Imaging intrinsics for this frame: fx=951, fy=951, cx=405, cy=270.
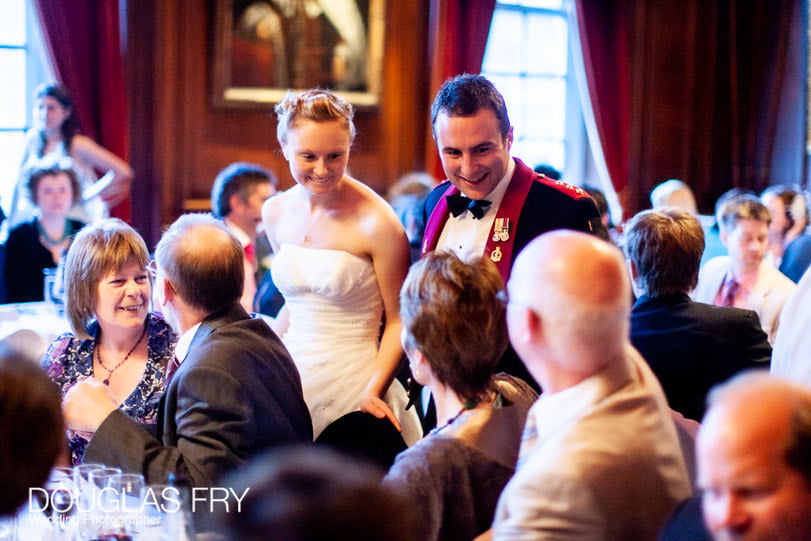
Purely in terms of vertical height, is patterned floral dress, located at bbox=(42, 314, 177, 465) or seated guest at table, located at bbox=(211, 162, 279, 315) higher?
seated guest at table, located at bbox=(211, 162, 279, 315)

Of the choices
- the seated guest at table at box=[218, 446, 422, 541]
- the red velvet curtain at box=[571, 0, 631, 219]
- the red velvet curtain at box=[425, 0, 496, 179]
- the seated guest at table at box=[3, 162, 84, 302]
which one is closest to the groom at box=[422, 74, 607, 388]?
the seated guest at table at box=[218, 446, 422, 541]

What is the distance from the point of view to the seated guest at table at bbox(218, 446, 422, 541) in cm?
90

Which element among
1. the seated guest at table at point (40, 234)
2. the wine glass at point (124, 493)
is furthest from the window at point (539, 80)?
the wine glass at point (124, 493)

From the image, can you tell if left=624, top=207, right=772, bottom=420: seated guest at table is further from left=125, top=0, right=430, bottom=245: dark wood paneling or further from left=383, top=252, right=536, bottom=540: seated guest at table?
left=125, top=0, right=430, bottom=245: dark wood paneling

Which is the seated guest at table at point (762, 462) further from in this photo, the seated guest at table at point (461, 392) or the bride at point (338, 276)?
the bride at point (338, 276)

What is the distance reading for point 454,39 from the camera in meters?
7.14

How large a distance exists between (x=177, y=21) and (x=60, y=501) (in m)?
4.75

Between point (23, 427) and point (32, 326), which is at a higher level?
point (23, 427)

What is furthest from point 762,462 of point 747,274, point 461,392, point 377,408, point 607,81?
point 607,81

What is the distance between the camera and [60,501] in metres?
1.94

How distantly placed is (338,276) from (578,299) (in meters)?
1.46

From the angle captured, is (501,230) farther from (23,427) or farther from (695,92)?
(695,92)

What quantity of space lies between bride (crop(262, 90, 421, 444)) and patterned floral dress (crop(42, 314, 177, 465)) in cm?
48

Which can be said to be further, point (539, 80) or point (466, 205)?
point (539, 80)
